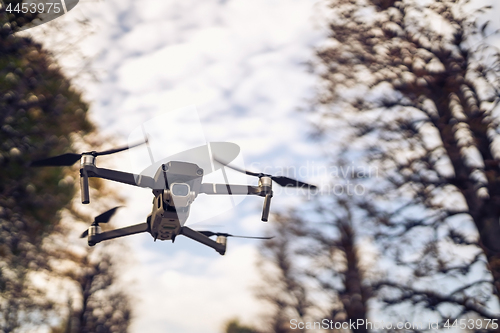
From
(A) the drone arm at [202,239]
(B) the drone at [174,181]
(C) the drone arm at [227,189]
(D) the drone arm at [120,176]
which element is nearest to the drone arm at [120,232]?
(B) the drone at [174,181]

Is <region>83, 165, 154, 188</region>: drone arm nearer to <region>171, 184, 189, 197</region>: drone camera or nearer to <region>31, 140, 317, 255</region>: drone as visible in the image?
<region>31, 140, 317, 255</region>: drone

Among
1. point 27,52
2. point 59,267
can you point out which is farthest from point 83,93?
point 59,267

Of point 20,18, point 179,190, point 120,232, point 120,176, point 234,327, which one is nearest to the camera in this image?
point 179,190

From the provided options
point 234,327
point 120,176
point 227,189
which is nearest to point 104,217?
point 120,176

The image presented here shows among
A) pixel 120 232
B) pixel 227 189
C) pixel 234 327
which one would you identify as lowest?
pixel 234 327

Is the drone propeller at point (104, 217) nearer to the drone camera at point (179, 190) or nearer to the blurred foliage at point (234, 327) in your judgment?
the drone camera at point (179, 190)

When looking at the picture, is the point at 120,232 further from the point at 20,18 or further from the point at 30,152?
the point at 20,18

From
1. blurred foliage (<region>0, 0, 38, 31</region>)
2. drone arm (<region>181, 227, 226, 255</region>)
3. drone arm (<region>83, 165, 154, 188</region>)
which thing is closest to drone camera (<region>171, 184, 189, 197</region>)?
drone arm (<region>83, 165, 154, 188</region>)
